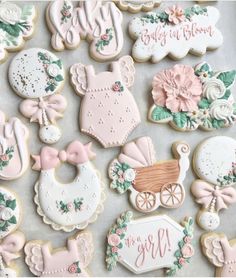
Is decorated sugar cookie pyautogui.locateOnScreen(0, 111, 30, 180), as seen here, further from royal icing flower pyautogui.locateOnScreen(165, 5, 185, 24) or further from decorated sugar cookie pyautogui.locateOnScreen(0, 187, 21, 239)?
royal icing flower pyautogui.locateOnScreen(165, 5, 185, 24)

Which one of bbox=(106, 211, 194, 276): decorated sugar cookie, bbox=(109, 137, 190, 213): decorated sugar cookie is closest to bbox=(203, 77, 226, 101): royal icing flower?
bbox=(109, 137, 190, 213): decorated sugar cookie

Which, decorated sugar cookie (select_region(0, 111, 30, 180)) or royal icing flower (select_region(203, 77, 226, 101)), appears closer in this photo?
decorated sugar cookie (select_region(0, 111, 30, 180))

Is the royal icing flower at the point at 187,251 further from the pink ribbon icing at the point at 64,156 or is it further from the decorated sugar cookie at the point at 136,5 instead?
the decorated sugar cookie at the point at 136,5

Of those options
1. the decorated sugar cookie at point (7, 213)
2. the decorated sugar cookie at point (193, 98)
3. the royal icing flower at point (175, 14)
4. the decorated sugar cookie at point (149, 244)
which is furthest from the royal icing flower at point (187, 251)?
the royal icing flower at point (175, 14)

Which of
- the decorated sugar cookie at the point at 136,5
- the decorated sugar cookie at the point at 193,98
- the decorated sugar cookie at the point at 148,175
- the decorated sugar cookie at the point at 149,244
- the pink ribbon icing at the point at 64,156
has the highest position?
the decorated sugar cookie at the point at 136,5

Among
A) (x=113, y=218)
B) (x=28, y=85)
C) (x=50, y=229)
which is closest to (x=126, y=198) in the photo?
(x=113, y=218)

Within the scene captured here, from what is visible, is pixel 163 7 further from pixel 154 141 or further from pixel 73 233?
pixel 73 233

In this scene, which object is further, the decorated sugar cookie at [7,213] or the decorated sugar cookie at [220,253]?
the decorated sugar cookie at [220,253]
